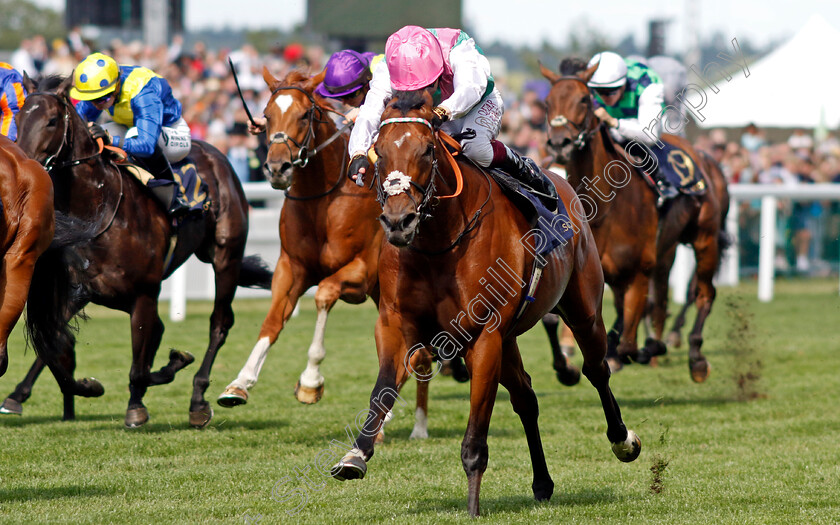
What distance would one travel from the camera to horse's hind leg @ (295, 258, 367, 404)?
6125mm

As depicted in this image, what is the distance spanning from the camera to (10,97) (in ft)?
21.2

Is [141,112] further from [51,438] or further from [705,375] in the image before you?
[705,375]

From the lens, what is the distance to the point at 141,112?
672 cm

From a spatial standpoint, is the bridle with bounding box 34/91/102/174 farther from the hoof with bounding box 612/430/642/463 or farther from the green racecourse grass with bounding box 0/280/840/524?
the hoof with bounding box 612/430/642/463

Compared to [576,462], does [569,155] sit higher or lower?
higher

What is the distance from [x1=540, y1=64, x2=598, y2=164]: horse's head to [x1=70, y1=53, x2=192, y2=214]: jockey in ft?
7.86

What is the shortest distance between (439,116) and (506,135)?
1203cm

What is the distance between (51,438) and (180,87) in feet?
34.5

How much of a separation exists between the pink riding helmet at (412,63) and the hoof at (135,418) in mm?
3108

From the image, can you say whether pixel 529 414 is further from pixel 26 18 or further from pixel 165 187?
pixel 26 18

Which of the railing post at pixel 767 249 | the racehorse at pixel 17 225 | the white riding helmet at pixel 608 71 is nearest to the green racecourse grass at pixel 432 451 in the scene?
the racehorse at pixel 17 225

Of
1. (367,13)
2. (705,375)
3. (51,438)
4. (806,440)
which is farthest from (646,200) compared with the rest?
(367,13)

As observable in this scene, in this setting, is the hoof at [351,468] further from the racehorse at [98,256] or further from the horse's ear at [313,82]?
the horse's ear at [313,82]

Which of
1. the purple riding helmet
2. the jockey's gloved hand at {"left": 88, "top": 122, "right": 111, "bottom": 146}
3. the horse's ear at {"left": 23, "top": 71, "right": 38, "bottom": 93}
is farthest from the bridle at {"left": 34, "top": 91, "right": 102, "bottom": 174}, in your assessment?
the purple riding helmet
